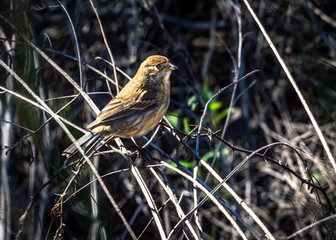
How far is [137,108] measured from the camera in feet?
14.5

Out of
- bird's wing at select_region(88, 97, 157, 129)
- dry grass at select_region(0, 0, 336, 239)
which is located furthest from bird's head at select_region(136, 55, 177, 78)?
bird's wing at select_region(88, 97, 157, 129)

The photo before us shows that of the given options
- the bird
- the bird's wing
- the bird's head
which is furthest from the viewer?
the bird's head

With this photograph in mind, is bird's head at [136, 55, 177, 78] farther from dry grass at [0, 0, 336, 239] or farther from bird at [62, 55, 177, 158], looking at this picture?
dry grass at [0, 0, 336, 239]

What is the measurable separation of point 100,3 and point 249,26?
2.02 meters

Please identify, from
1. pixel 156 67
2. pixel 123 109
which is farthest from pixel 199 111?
pixel 123 109

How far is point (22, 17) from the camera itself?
3645mm

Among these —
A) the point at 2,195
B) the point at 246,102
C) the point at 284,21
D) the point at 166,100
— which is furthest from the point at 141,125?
the point at 284,21

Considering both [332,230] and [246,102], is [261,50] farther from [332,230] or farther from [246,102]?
[332,230]

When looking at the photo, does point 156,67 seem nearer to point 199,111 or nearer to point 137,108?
point 137,108

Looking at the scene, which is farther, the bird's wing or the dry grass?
the dry grass

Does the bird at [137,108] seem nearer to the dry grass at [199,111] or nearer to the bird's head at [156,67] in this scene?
the bird's head at [156,67]

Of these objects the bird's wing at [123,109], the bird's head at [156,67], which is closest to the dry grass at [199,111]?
the bird's head at [156,67]

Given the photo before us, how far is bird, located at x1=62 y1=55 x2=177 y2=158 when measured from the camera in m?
3.92

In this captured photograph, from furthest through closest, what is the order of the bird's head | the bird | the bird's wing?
the bird's head < the bird's wing < the bird
